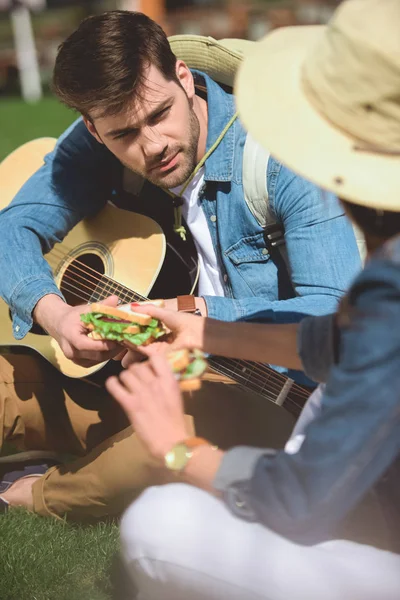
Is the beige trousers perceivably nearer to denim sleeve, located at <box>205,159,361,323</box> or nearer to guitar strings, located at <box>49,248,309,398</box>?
guitar strings, located at <box>49,248,309,398</box>

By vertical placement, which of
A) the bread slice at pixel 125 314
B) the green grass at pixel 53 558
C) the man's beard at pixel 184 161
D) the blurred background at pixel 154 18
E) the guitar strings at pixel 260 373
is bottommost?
the blurred background at pixel 154 18

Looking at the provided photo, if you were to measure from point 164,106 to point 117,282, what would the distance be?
708 millimetres

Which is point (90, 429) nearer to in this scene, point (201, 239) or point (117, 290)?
point (117, 290)

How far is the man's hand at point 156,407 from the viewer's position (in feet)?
5.45

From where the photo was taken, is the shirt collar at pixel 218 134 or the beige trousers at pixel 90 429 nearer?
the beige trousers at pixel 90 429

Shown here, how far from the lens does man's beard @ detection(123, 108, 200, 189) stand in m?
2.73

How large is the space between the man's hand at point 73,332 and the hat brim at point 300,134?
896 mm

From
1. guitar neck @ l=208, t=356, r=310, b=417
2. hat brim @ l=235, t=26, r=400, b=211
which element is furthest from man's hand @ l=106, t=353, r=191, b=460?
guitar neck @ l=208, t=356, r=310, b=417

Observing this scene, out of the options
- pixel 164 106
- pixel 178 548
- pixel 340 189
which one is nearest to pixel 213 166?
pixel 164 106

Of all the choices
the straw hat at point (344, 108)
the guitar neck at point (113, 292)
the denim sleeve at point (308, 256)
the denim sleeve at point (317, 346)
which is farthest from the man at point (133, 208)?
the straw hat at point (344, 108)

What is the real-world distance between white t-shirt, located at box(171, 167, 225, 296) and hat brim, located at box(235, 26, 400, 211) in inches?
42.0

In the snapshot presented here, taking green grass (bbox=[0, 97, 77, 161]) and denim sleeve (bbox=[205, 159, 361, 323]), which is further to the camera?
green grass (bbox=[0, 97, 77, 161])

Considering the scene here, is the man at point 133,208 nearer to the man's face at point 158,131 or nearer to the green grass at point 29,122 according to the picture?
the man's face at point 158,131

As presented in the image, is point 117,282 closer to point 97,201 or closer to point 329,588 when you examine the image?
point 97,201
